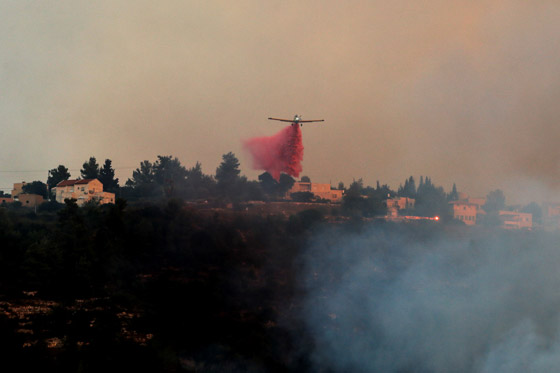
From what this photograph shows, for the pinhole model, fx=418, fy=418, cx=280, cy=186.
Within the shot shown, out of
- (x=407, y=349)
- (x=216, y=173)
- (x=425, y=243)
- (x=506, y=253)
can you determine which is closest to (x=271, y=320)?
(x=407, y=349)

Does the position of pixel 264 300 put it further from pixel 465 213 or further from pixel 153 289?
pixel 465 213

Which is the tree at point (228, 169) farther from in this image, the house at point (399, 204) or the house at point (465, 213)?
the house at point (465, 213)

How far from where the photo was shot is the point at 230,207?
76.8 metres

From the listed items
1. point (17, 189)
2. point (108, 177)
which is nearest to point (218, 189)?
point (108, 177)

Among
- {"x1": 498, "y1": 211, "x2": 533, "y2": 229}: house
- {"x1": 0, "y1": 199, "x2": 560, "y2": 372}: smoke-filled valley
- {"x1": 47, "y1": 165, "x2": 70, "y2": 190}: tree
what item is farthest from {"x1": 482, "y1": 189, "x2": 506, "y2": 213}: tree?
{"x1": 47, "y1": 165, "x2": 70, "y2": 190}: tree

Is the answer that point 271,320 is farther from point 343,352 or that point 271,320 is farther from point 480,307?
point 480,307

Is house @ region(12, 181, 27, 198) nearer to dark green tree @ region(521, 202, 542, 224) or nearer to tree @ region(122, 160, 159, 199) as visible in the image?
tree @ region(122, 160, 159, 199)

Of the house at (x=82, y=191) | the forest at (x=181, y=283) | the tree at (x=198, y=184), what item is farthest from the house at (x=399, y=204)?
the house at (x=82, y=191)

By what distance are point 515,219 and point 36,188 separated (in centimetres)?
9209

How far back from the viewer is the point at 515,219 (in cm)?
8119

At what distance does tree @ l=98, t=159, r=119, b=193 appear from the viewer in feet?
277

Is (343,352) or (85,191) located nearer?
(343,352)

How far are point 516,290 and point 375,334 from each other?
10.7 m

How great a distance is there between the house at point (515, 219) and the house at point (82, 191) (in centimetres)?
7274
